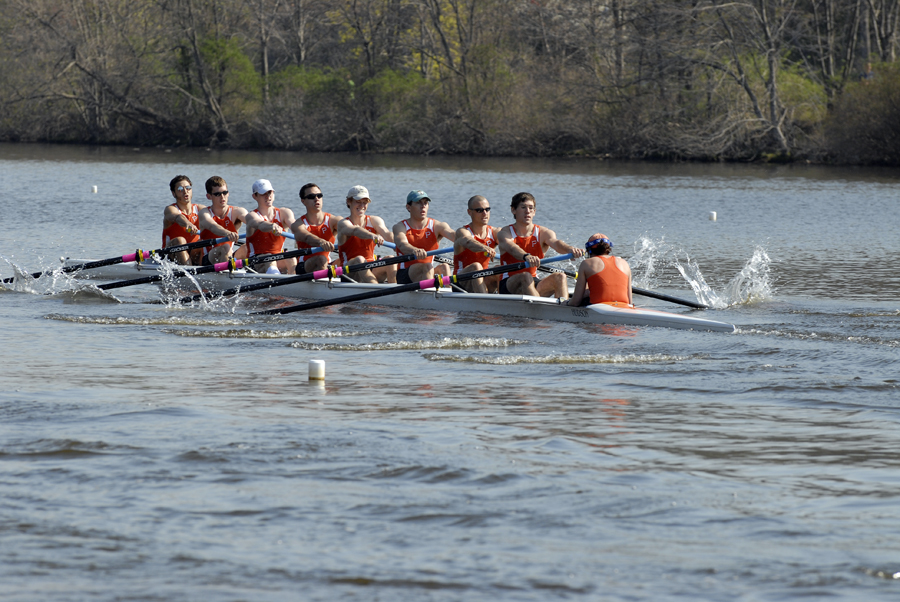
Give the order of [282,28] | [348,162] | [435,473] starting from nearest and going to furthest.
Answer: [435,473] < [348,162] < [282,28]

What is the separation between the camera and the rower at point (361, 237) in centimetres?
1293

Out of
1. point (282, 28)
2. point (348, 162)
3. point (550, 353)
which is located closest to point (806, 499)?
point (550, 353)

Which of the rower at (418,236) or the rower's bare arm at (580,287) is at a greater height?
the rower at (418,236)

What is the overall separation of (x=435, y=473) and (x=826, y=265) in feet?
39.7

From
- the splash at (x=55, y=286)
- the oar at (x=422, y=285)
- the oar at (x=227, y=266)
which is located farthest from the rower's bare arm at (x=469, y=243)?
the splash at (x=55, y=286)

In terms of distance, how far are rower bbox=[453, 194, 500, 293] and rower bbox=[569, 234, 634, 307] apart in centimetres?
126

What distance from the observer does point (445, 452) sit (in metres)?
6.29

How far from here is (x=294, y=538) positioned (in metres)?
4.98

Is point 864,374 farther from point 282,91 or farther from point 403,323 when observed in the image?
point 282,91

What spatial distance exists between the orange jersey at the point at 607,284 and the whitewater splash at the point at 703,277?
4.29 ft

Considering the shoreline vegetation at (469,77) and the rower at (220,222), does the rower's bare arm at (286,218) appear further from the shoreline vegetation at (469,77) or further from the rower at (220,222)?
the shoreline vegetation at (469,77)

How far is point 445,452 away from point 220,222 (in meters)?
8.86

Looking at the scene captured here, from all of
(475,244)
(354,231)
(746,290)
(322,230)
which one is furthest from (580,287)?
(322,230)

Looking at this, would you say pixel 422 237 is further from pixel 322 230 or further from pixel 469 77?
pixel 469 77
